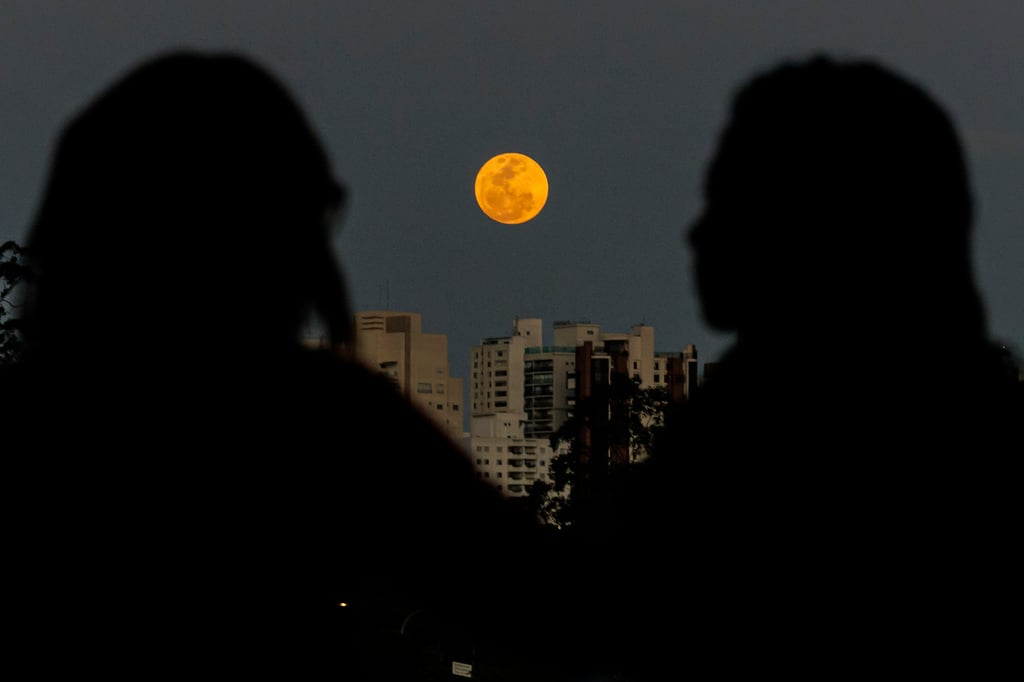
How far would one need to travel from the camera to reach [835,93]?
8.14 feet

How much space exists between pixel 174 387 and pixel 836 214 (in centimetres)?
94

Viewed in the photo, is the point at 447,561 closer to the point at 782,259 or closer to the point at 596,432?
the point at 782,259

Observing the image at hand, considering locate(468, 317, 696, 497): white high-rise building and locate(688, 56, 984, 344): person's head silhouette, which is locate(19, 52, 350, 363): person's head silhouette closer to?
locate(688, 56, 984, 344): person's head silhouette

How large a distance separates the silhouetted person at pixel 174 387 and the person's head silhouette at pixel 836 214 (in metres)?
0.62

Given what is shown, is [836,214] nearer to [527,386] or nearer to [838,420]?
[838,420]

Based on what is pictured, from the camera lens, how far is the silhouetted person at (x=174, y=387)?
2.19 m

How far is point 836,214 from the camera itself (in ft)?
8.11

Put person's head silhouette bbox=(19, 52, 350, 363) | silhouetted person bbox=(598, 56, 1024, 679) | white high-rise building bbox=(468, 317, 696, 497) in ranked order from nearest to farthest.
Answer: person's head silhouette bbox=(19, 52, 350, 363) < silhouetted person bbox=(598, 56, 1024, 679) < white high-rise building bbox=(468, 317, 696, 497)

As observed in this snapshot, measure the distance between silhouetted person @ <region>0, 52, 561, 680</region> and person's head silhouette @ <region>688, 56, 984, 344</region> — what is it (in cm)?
62

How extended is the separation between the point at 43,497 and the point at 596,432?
2187cm

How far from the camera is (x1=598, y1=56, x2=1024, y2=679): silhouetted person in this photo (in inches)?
93.4

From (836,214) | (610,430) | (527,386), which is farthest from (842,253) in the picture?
(527,386)

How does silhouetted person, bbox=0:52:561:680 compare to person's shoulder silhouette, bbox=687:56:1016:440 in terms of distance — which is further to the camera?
person's shoulder silhouette, bbox=687:56:1016:440

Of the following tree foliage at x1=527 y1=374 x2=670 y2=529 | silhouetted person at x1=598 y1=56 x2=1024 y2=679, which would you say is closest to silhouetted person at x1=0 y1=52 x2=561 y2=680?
silhouetted person at x1=598 y1=56 x2=1024 y2=679
